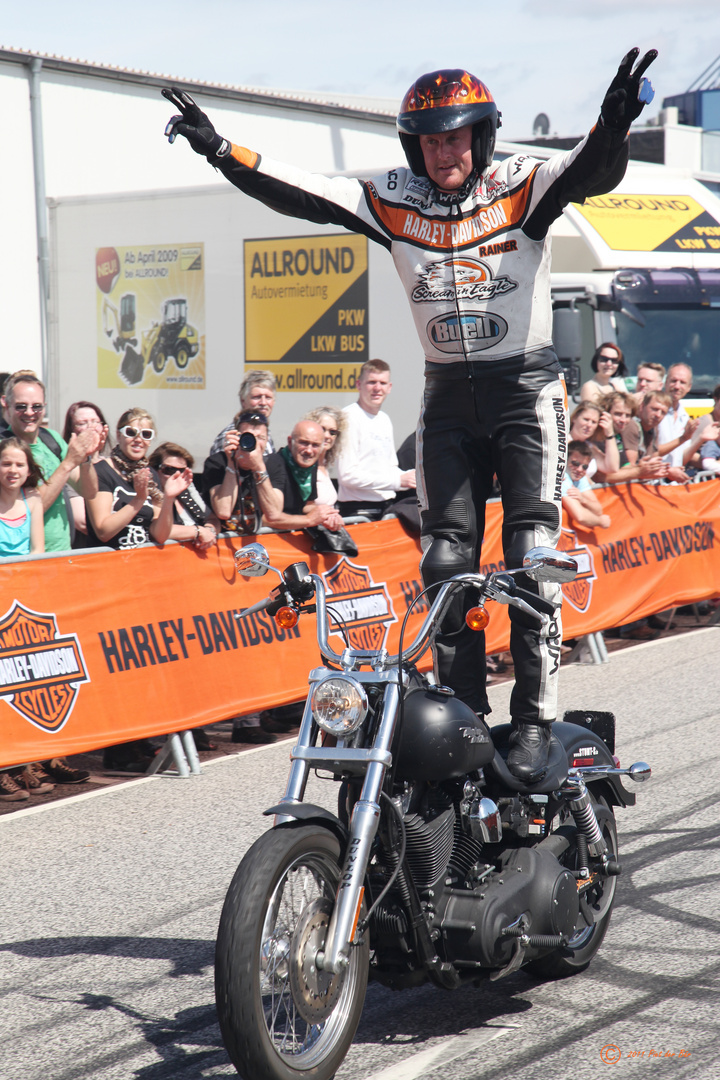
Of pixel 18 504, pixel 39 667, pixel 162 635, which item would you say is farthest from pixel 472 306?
pixel 18 504

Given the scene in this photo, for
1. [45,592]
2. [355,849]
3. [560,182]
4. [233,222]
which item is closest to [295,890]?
[355,849]

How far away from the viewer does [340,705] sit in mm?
3428

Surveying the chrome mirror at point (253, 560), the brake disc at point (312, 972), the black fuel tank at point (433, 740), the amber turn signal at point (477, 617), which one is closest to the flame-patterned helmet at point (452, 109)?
the chrome mirror at point (253, 560)

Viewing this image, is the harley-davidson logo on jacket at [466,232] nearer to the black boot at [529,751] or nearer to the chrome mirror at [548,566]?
the chrome mirror at [548,566]

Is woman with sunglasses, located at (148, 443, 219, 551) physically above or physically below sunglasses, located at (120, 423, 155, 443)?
below

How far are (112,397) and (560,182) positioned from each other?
10.2 meters

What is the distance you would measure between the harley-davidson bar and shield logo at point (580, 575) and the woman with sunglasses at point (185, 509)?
124 inches

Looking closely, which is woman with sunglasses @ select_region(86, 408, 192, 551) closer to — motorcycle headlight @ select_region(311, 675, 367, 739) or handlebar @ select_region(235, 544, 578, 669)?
handlebar @ select_region(235, 544, 578, 669)

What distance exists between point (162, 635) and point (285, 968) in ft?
13.3

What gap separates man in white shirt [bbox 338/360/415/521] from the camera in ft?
32.3

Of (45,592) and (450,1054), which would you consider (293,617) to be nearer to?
(450,1054)

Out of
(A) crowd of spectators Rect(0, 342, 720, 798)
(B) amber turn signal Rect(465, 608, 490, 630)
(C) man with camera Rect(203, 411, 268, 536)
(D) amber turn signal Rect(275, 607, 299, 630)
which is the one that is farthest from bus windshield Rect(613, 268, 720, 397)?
(B) amber turn signal Rect(465, 608, 490, 630)

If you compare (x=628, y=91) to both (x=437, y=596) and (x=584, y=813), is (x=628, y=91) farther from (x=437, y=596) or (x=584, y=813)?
(x=584, y=813)

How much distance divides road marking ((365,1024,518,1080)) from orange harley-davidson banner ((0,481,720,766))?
2005mm
